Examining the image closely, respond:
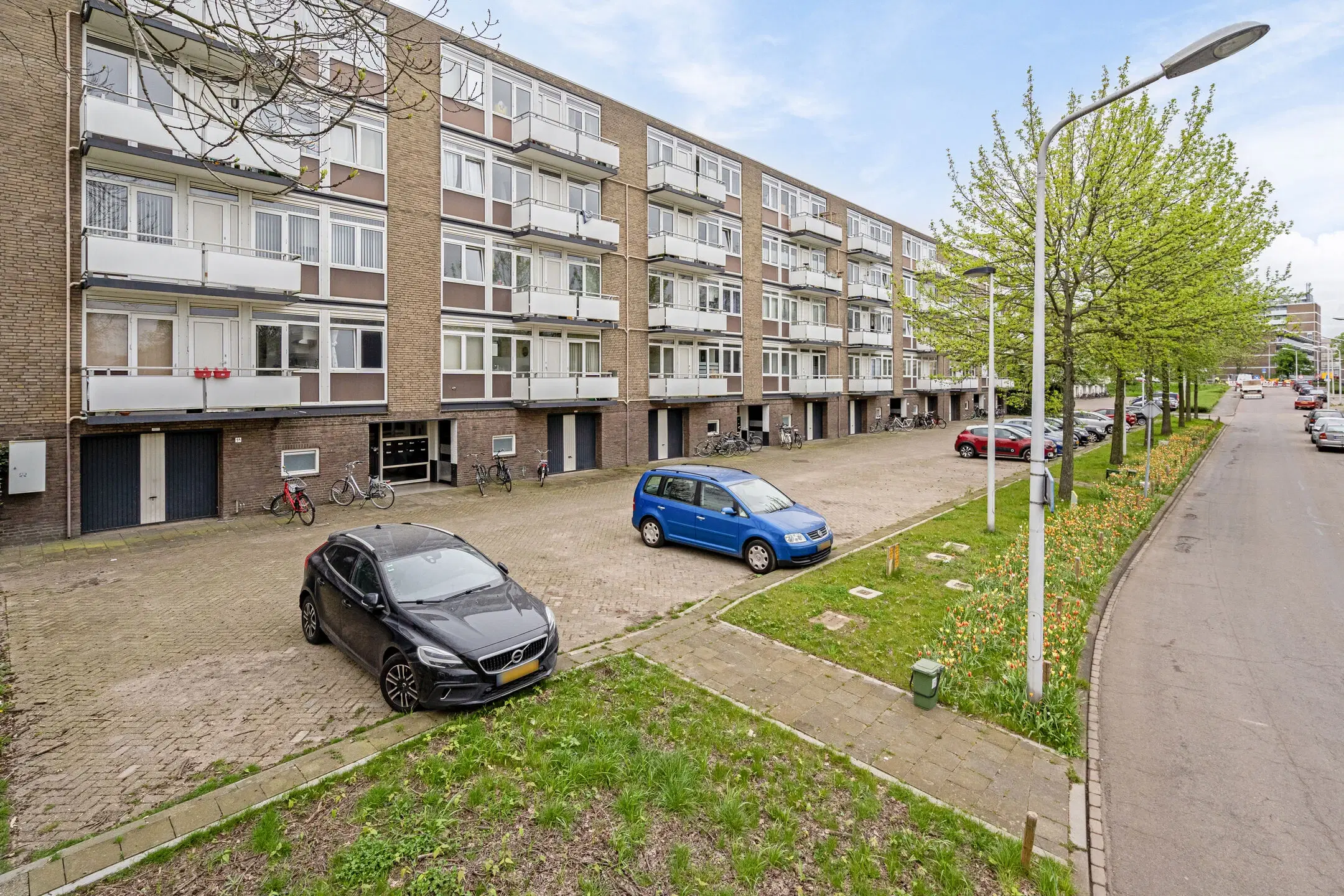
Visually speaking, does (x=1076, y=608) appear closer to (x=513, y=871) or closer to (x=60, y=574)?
(x=513, y=871)

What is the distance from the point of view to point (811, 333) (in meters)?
33.7

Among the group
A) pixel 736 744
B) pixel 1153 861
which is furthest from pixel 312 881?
pixel 1153 861

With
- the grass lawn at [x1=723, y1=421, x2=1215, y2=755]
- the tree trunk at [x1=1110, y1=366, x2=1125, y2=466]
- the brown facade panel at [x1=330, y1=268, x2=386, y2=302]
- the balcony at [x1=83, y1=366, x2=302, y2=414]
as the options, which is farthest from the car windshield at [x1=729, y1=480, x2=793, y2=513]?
the tree trunk at [x1=1110, y1=366, x2=1125, y2=466]

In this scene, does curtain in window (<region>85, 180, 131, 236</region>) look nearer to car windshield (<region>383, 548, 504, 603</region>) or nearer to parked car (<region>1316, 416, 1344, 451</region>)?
car windshield (<region>383, 548, 504, 603</region>)

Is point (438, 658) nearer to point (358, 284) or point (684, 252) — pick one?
point (358, 284)

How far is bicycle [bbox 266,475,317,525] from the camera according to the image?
14852 mm

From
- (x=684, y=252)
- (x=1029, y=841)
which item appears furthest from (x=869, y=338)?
(x=1029, y=841)

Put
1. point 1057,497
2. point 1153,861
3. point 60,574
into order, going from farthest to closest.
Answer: point 1057,497 < point 60,574 < point 1153,861

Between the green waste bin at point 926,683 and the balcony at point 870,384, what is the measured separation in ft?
105

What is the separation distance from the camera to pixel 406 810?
15.6ft

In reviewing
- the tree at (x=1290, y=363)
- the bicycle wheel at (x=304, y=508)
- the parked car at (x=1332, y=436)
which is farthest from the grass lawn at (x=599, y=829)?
the tree at (x=1290, y=363)

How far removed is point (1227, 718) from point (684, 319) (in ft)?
70.3

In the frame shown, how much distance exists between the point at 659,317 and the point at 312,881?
73.6ft

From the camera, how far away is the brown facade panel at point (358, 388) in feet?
55.9
